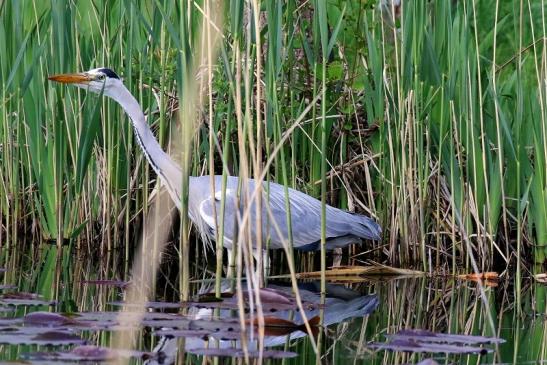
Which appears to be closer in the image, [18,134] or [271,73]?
[271,73]

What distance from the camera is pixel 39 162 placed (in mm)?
5496

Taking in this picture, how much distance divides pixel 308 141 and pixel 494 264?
3.85 feet

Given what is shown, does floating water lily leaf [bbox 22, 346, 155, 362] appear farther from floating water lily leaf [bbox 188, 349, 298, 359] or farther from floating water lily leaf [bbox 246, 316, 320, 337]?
floating water lily leaf [bbox 246, 316, 320, 337]

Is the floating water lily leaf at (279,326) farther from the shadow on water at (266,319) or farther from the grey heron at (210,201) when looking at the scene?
the grey heron at (210,201)

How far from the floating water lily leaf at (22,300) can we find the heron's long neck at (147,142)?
1.38 meters

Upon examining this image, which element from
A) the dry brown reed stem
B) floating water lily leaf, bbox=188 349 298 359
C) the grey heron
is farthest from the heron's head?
floating water lily leaf, bbox=188 349 298 359

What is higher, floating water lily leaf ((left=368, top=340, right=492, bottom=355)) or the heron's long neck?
the heron's long neck

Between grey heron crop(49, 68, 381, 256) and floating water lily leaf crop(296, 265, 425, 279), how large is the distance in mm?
161

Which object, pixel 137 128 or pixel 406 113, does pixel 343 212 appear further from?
pixel 137 128

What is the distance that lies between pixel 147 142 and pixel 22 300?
1.53 metres

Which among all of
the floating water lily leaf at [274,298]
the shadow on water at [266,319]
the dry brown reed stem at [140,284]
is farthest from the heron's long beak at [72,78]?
the floating water lily leaf at [274,298]

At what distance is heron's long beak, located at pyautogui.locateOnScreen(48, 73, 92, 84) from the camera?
5047 mm

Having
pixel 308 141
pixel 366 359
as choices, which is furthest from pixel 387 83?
pixel 366 359

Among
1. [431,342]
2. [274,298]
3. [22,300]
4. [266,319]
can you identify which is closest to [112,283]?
[22,300]
